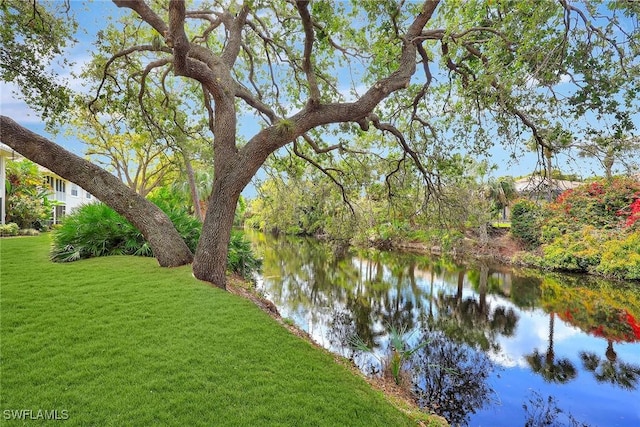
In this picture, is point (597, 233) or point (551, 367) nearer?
point (551, 367)

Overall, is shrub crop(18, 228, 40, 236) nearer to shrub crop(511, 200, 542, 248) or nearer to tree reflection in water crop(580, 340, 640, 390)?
tree reflection in water crop(580, 340, 640, 390)

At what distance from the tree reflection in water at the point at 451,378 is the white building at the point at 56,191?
17270mm

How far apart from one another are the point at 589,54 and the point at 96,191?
26.4 feet

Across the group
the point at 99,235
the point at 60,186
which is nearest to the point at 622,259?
the point at 99,235

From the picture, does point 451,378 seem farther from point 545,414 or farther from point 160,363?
point 160,363

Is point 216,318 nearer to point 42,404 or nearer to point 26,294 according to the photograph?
point 42,404

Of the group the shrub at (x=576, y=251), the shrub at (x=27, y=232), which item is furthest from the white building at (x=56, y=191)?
the shrub at (x=576, y=251)

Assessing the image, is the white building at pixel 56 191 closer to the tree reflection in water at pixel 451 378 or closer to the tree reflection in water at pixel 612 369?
the tree reflection in water at pixel 451 378

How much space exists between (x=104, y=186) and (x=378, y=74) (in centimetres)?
607

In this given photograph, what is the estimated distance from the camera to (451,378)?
662cm

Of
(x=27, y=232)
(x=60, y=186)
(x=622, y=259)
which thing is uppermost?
(x=60, y=186)

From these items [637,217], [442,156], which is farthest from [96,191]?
[637,217]

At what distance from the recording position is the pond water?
5887 millimetres

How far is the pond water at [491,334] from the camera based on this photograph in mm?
5887
